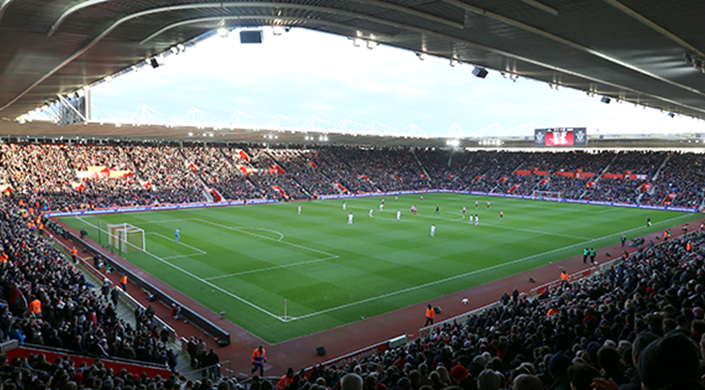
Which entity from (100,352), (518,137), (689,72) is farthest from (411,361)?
(518,137)

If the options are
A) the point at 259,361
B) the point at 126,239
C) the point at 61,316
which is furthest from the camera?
the point at 126,239

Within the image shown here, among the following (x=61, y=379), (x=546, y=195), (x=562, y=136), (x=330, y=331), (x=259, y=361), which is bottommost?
(x=330, y=331)

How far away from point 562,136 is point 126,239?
152 feet

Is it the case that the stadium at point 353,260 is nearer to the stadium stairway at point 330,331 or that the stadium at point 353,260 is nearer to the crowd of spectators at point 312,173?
the stadium stairway at point 330,331

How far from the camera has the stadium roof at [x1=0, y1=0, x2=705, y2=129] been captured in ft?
36.3

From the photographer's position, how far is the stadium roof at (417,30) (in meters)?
11.1

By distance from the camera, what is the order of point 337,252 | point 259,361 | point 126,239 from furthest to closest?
1. point 126,239
2. point 337,252
3. point 259,361

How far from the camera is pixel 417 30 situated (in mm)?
13281

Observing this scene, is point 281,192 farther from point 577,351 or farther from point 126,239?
point 577,351

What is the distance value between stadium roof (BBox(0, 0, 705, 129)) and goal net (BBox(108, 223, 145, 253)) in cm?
1330

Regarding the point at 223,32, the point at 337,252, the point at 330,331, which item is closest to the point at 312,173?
the point at 337,252

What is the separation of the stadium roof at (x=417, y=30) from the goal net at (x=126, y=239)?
43.6 ft

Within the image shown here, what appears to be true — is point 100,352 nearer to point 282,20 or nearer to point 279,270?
point 282,20

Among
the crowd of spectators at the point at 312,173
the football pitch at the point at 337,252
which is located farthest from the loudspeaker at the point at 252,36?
the crowd of spectators at the point at 312,173
